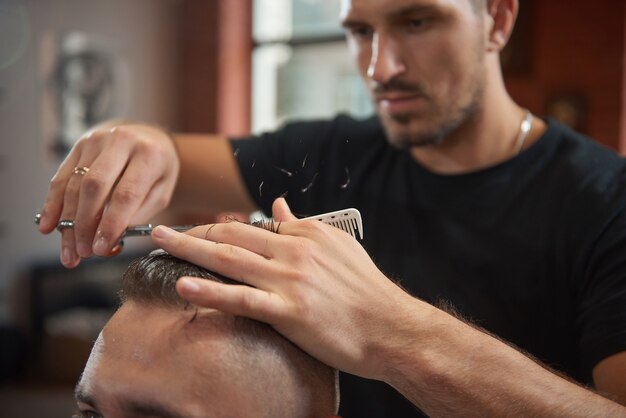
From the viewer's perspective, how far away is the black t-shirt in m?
1.29

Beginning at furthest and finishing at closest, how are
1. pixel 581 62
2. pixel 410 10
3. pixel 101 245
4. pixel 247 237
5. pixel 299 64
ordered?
pixel 299 64 < pixel 581 62 < pixel 410 10 < pixel 101 245 < pixel 247 237

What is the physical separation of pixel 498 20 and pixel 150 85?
5091 mm

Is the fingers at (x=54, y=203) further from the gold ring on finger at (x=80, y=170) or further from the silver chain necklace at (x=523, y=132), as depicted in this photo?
the silver chain necklace at (x=523, y=132)

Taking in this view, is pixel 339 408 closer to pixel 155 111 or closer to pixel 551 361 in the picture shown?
pixel 551 361

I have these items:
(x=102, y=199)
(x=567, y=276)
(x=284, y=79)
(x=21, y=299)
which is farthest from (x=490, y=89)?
(x=284, y=79)

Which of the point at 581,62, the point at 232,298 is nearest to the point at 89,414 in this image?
the point at 232,298

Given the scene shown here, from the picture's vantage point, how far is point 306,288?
883 mm

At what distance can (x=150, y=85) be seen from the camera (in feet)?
20.6

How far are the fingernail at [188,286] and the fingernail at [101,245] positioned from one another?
38 cm

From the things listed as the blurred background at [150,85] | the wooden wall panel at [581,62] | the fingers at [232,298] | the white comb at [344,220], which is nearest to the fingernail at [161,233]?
the fingers at [232,298]

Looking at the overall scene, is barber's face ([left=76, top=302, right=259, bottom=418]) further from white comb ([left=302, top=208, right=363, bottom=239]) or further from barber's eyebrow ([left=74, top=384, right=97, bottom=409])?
white comb ([left=302, top=208, right=363, bottom=239])

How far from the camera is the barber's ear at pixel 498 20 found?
1.59 metres

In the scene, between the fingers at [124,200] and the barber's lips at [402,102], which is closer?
the fingers at [124,200]

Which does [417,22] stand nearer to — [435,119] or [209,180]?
[435,119]
